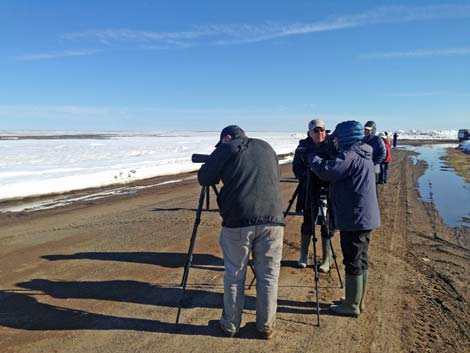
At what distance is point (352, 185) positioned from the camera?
3.95 metres

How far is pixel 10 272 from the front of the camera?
5375mm

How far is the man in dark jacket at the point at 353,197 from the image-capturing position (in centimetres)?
391

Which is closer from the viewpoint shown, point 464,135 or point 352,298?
point 352,298

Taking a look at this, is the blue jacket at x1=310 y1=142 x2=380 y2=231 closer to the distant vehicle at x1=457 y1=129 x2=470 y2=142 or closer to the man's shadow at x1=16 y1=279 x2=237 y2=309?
the man's shadow at x1=16 y1=279 x2=237 y2=309

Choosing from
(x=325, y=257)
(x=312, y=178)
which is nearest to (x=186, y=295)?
(x=325, y=257)

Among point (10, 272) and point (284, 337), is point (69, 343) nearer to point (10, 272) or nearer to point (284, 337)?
point (284, 337)

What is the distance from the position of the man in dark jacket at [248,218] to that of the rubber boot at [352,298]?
93cm

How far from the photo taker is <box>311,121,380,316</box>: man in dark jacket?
12.8ft

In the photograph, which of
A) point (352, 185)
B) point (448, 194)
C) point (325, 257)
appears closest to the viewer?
point (352, 185)

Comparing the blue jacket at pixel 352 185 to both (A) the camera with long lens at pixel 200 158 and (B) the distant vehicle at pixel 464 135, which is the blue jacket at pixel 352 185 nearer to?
(A) the camera with long lens at pixel 200 158

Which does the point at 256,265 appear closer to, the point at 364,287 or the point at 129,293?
the point at 364,287

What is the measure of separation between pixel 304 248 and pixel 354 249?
5.15ft

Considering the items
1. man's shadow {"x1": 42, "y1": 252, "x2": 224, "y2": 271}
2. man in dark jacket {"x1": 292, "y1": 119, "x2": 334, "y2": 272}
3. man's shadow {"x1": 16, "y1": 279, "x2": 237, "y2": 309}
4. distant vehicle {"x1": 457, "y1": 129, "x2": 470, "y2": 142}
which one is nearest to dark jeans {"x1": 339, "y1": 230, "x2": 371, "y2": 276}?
man in dark jacket {"x1": 292, "y1": 119, "x2": 334, "y2": 272}

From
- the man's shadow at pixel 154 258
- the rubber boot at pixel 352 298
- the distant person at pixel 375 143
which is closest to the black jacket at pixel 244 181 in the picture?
the rubber boot at pixel 352 298
